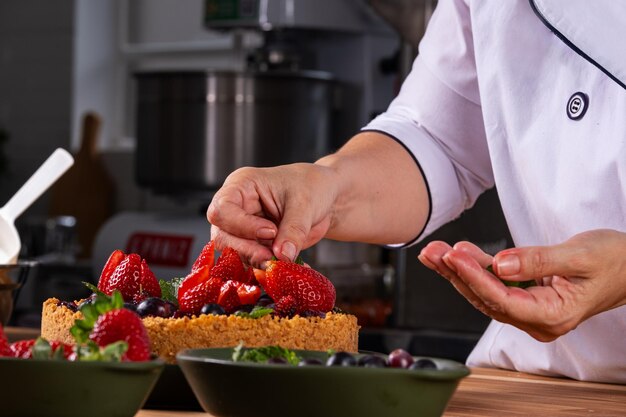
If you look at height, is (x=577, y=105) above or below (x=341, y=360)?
above

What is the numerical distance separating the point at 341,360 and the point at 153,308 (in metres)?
0.19

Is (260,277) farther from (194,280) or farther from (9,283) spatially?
(9,283)

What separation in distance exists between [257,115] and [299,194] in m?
1.91

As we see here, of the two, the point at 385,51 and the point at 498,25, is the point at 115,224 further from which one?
the point at 498,25

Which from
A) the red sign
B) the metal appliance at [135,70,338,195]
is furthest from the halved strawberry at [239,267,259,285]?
the metal appliance at [135,70,338,195]

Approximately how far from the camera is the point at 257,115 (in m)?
3.05

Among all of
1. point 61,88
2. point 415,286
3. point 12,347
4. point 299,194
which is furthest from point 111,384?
point 61,88

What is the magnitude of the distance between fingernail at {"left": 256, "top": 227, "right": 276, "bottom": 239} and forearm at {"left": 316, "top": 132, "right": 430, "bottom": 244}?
194 millimetres

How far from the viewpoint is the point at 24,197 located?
1.42 m

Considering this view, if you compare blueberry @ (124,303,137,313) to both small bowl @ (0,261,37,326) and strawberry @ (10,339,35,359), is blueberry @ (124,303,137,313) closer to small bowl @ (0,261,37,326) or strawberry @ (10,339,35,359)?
strawberry @ (10,339,35,359)

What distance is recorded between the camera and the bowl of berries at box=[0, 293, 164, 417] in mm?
691

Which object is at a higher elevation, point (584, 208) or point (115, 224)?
point (584, 208)

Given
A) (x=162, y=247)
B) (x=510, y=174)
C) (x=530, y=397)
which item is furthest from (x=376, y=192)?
(x=162, y=247)

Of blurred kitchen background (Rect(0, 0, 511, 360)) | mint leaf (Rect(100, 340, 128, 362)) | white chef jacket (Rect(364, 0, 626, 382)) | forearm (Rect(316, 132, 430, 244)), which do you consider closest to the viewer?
mint leaf (Rect(100, 340, 128, 362))
